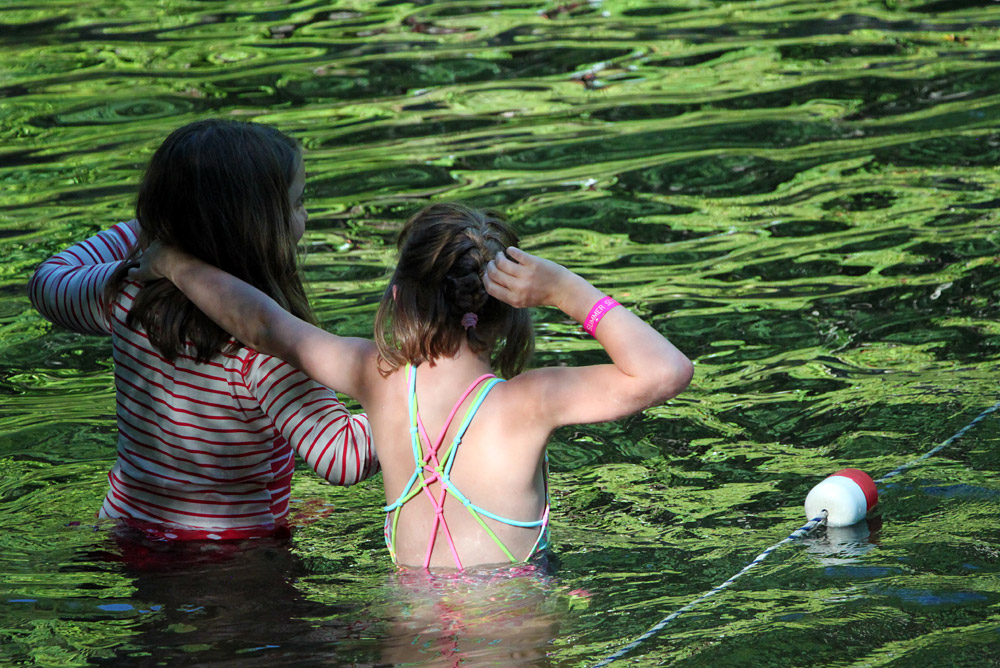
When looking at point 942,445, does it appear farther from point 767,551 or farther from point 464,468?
point 464,468

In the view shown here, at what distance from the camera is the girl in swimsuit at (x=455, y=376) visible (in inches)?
124

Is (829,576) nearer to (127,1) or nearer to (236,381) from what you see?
(236,381)

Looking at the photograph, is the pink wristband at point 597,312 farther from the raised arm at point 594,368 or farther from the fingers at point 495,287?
the fingers at point 495,287

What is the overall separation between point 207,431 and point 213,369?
19 centimetres

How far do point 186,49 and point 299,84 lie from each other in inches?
62.4

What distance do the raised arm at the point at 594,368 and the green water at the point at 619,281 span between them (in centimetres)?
60

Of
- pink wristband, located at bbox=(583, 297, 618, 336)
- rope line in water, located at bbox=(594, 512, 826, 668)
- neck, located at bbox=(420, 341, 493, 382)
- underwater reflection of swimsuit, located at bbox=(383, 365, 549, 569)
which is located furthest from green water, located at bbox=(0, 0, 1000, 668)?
pink wristband, located at bbox=(583, 297, 618, 336)

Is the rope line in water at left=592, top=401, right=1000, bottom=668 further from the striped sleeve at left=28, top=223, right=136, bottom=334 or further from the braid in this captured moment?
the striped sleeve at left=28, top=223, right=136, bottom=334

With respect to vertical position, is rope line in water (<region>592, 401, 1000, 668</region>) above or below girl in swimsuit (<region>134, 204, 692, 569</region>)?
below

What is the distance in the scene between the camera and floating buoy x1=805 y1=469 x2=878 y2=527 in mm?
3816

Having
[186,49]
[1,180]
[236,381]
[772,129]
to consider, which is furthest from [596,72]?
[236,381]

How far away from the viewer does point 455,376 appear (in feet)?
11.0

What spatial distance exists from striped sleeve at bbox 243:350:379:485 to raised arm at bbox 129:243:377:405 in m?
0.08

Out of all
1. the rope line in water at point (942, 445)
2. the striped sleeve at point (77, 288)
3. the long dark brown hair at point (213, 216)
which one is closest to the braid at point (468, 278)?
the long dark brown hair at point (213, 216)
